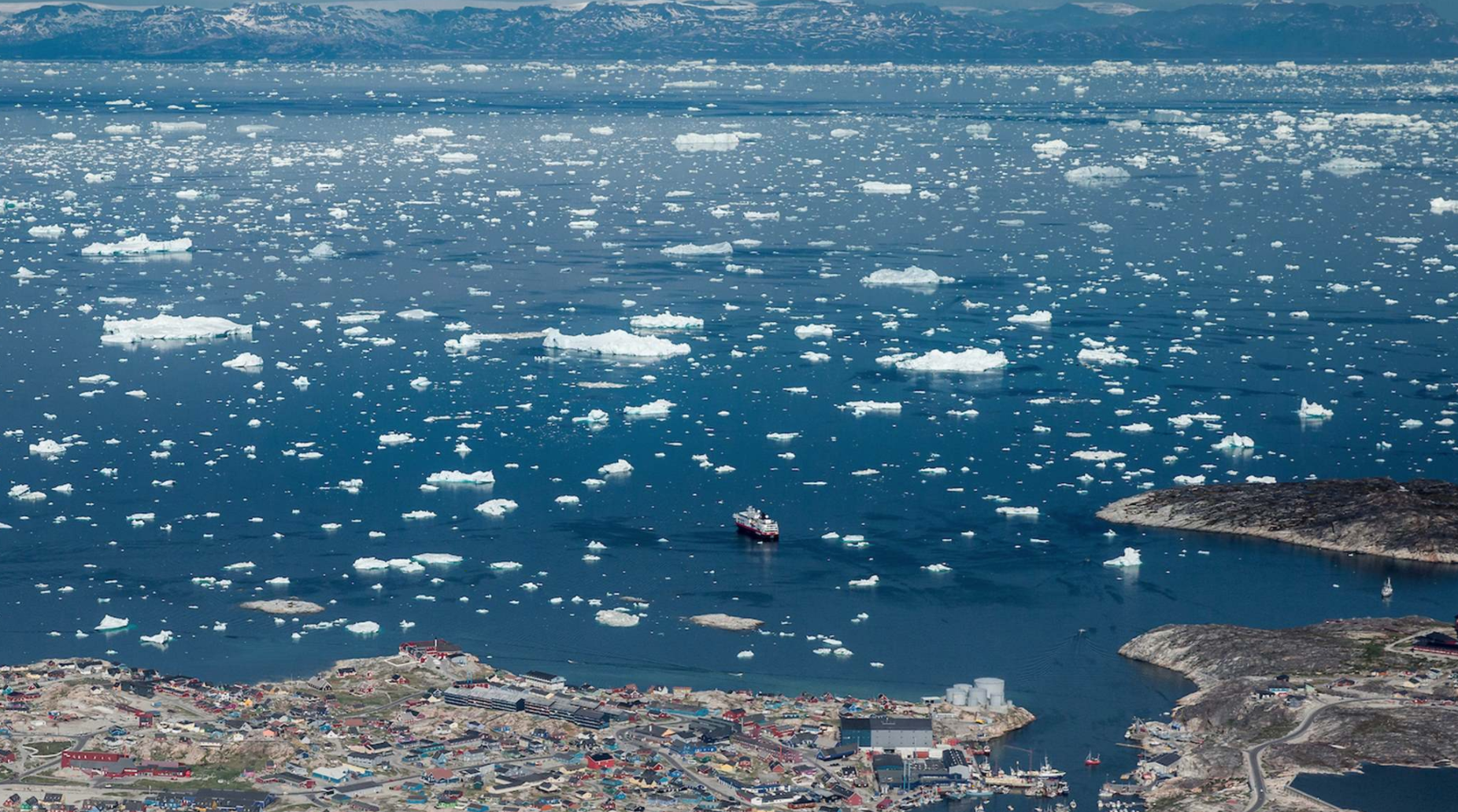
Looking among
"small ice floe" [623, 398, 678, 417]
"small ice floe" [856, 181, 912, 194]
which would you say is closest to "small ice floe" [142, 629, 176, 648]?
"small ice floe" [623, 398, 678, 417]

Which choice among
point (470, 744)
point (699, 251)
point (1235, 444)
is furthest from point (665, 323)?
point (470, 744)

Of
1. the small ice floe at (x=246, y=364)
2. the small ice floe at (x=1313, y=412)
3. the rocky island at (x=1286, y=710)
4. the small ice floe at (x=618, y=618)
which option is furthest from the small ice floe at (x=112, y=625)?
the small ice floe at (x=1313, y=412)

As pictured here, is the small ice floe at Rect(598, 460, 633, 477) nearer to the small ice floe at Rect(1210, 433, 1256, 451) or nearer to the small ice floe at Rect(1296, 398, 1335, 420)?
the small ice floe at Rect(1210, 433, 1256, 451)

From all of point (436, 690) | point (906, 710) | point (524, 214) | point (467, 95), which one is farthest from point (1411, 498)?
point (467, 95)

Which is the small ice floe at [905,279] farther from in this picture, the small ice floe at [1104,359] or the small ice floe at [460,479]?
the small ice floe at [460,479]

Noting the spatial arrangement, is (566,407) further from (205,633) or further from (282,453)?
(205,633)

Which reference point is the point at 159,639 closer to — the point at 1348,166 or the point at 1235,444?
the point at 1235,444
